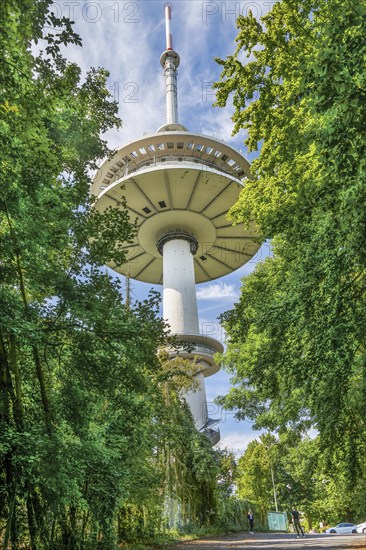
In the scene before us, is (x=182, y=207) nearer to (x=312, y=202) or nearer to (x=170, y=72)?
(x=170, y=72)

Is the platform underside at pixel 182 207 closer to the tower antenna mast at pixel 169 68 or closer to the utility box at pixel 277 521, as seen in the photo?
the tower antenna mast at pixel 169 68

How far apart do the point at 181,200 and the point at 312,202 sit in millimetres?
26872

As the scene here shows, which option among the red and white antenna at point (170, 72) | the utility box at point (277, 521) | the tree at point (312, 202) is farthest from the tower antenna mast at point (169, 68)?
the utility box at point (277, 521)

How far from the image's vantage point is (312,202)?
5.48 m

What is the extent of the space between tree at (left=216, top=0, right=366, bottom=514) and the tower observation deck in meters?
15.5

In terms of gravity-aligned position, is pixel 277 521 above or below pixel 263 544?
above

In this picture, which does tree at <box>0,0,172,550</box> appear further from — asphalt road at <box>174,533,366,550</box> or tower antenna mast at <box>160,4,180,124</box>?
tower antenna mast at <box>160,4,180,124</box>

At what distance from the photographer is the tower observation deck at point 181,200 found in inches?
1151

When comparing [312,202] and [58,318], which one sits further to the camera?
[58,318]

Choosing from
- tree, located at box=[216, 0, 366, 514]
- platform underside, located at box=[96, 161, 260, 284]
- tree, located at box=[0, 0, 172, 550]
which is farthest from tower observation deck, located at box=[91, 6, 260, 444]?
tree, located at box=[0, 0, 172, 550]

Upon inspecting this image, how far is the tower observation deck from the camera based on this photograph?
29.2 meters

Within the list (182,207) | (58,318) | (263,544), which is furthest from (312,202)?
(182,207)

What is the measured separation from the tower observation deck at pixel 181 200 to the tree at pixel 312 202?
1550 centimetres

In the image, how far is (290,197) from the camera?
10.0 meters
